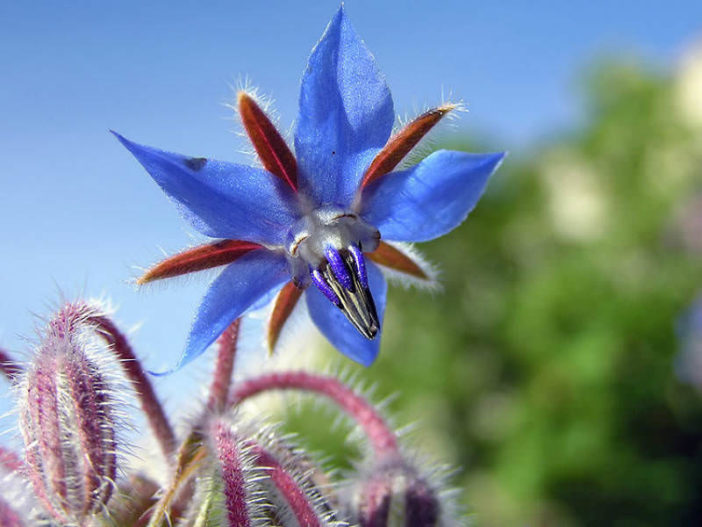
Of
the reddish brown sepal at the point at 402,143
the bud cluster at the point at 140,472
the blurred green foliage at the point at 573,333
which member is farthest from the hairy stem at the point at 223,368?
the blurred green foliage at the point at 573,333

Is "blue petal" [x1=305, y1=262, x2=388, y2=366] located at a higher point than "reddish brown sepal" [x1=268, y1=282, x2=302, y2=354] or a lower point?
lower

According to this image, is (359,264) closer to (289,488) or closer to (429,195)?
(429,195)

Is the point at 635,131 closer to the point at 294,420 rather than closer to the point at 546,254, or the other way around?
the point at 546,254

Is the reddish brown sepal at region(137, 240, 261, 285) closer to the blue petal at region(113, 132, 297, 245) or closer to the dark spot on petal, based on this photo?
Answer: the blue petal at region(113, 132, 297, 245)

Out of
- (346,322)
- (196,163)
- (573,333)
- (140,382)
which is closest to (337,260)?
(346,322)

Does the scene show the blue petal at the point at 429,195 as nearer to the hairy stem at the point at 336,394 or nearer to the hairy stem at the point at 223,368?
the hairy stem at the point at 223,368

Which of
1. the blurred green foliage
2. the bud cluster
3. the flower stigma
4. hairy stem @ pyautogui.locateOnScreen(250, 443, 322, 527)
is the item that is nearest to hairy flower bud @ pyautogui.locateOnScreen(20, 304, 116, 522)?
the bud cluster
